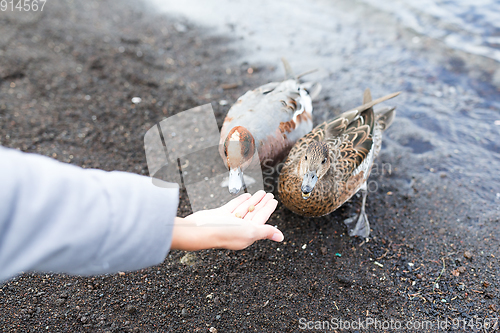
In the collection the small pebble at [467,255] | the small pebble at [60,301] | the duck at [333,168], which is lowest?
the small pebble at [467,255]

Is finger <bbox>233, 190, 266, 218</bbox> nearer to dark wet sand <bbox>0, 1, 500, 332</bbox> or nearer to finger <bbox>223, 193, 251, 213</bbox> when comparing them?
finger <bbox>223, 193, 251, 213</bbox>

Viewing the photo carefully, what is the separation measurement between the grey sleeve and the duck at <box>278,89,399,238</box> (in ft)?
4.45

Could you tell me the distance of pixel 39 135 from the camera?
140 inches

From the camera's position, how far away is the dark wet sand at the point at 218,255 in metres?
2.22

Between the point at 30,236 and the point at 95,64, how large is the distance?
407cm

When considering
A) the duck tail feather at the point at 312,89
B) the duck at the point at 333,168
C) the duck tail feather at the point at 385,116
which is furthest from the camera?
the duck tail feather at the point at 312,89

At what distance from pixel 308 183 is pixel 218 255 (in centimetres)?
96

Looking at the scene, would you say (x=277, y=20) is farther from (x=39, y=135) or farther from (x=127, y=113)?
(x=39, y=135)

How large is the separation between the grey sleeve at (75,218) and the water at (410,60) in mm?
3089

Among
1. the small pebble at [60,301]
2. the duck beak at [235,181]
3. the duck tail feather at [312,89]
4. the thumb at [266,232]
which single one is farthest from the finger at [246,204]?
the duck tail feather at [312,89]

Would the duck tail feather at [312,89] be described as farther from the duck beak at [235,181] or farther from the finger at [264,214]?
the finger at [264,214]

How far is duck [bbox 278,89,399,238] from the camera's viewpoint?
2.60 metres

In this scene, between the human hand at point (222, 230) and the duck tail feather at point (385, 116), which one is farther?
the duck tail feather at point (385, 116)

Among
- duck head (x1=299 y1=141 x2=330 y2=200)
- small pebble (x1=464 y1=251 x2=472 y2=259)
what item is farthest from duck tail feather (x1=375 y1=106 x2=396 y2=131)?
small pebble (x1=464 y1=251 x2=472 y2=259)
